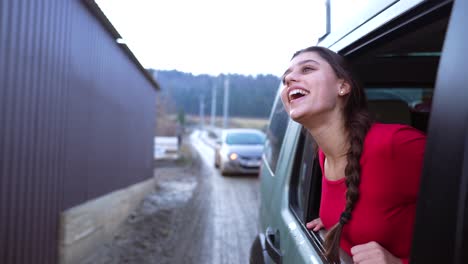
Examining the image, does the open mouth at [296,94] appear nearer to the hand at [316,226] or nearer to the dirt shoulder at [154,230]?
the hand at [316,226]

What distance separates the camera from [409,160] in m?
1.10

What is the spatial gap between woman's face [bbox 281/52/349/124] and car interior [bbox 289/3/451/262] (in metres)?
0.23

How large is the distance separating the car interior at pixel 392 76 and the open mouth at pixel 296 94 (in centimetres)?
35

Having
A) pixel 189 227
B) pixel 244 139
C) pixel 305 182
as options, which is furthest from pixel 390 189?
pixel 244 139

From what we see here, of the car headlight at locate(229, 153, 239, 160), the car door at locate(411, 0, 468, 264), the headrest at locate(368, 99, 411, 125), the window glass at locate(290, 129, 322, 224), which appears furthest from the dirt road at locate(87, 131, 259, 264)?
the car door at locate(411, 0, 468, 264)

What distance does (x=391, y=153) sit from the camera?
1.13 m

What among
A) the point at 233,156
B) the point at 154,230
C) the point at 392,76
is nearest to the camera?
the point at 392,76

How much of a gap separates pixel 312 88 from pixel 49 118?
308cm

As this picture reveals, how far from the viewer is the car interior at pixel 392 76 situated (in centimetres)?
125

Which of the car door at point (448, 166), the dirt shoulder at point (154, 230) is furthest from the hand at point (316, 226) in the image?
the dirt shoulder at point (154, 230)

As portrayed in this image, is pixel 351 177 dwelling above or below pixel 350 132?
below

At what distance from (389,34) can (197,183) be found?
33.3ft

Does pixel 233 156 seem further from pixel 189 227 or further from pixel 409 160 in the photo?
pixel 409 160

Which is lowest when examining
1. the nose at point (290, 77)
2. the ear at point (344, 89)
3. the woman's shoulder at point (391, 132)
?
the woman's shoulder at point (391, 132)
